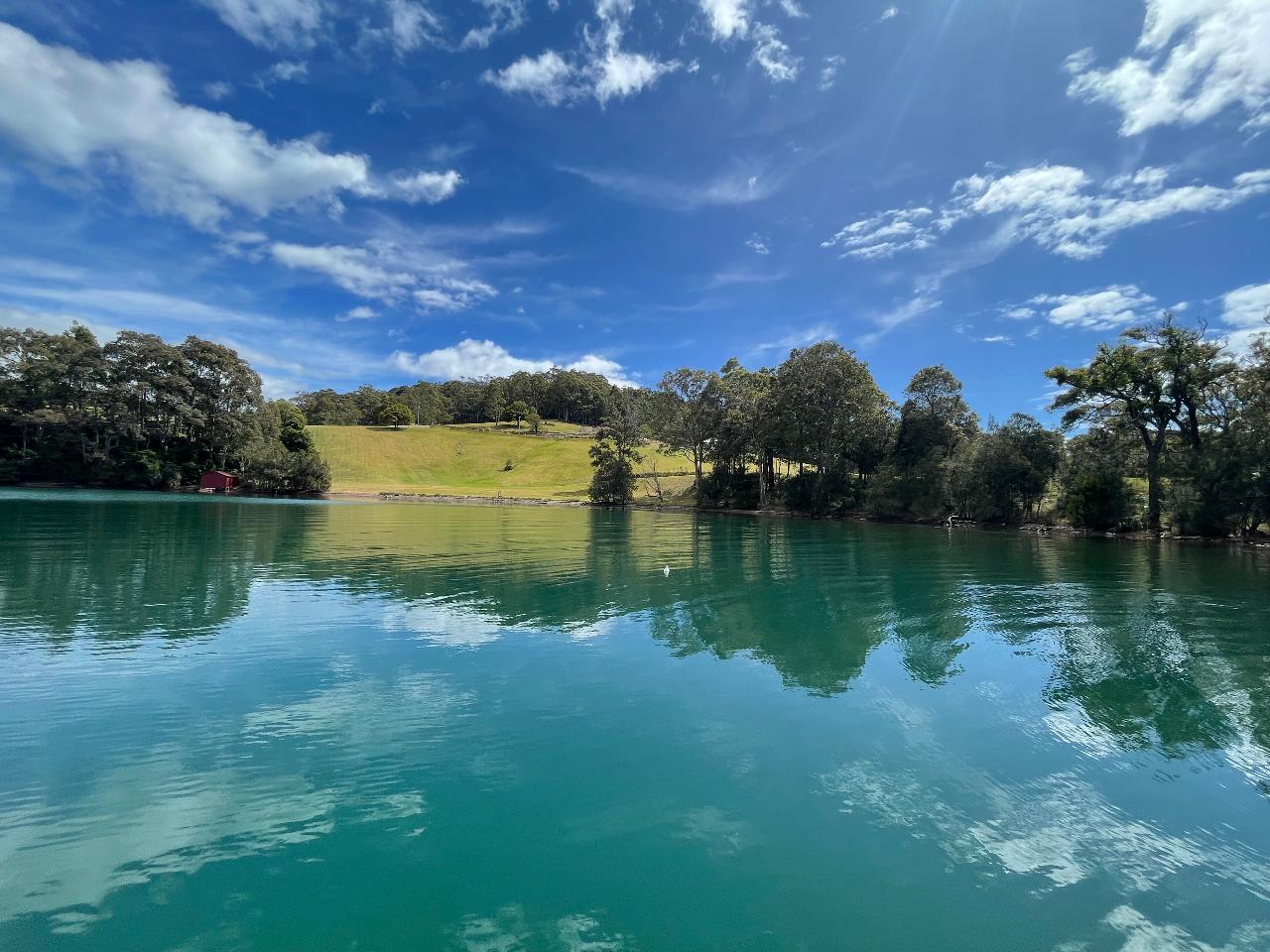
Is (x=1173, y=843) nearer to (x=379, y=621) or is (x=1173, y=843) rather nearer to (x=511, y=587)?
(x=379, y=621)

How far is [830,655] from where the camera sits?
1305cm

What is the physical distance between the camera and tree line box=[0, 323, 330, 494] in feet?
250

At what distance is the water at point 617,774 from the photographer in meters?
5.12

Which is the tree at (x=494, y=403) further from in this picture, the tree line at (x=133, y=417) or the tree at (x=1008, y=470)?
the tree at (x=1008, y=470)

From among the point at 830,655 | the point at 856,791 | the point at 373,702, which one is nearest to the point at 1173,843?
the point at 856,791

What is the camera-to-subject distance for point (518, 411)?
143000 mm

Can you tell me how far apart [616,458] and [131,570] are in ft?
212

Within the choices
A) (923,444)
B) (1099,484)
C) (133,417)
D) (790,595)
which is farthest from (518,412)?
(790,595)

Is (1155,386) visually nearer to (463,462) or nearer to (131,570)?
(131,570)

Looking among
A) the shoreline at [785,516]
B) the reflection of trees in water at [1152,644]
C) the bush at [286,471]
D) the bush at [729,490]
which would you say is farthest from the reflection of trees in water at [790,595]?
the bush at [286,471]

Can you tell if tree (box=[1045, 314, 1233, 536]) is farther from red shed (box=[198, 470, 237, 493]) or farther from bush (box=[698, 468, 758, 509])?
red shed (box=[198, 470, 237, 493])

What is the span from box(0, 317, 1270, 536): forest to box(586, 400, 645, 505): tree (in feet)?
0.89

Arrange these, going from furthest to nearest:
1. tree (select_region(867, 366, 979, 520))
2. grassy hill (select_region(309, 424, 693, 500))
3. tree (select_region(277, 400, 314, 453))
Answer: grassy hill (select_region(309, 424, 693, 500)) → tree (select_region(277, 400, 314, 453)) → tree (select_region(867, 366, 979, 520))

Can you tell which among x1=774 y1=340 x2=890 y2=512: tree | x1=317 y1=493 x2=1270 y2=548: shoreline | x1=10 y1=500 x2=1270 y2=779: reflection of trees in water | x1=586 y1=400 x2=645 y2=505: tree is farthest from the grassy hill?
x1=10 y1=500 x2=1270 y2=779: reflection of trees in water
